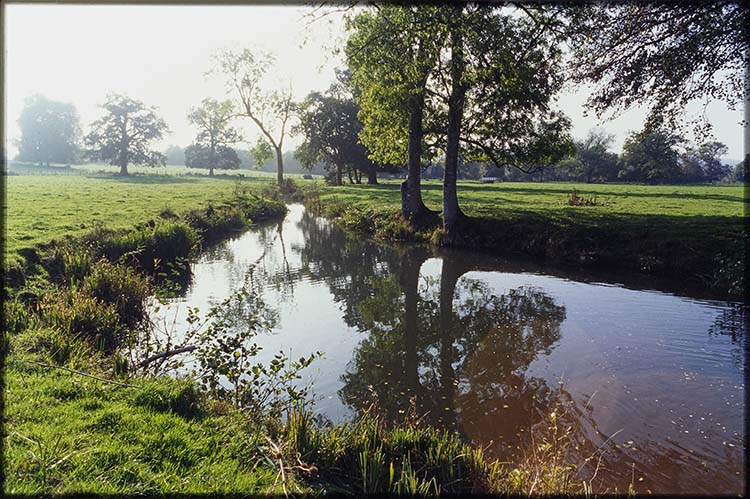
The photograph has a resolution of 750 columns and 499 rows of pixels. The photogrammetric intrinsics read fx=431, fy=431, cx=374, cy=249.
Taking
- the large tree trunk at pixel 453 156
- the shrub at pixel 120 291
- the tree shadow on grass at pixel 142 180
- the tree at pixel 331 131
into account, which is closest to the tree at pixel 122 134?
the tree shadow on grass at pixel 142 180

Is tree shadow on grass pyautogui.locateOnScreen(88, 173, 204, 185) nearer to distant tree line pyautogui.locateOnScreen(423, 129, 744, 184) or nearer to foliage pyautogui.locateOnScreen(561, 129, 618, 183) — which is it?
distant tree line pyautogui.locateOnScreen(423, 129, 744, 184)

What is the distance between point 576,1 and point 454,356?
10.7 m

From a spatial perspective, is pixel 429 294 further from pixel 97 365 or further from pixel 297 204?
pixel 297 204

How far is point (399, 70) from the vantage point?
1647 cm

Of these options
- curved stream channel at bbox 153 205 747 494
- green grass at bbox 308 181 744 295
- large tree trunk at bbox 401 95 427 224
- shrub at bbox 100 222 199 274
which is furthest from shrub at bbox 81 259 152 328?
large tree trunk at bbox 401 95 427 224

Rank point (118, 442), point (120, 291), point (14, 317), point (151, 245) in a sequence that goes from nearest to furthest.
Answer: point (118, 442)
point (14, 317)
point (120, 291)
point (151, 245)

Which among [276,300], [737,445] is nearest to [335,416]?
[737,445]

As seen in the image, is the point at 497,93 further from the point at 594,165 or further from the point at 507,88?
the point at 594,165

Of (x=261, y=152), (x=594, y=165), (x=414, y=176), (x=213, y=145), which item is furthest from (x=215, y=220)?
(x=594, y=165)

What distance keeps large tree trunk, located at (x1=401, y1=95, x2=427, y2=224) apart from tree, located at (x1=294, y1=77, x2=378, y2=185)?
102 ft

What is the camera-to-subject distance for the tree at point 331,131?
51094mm

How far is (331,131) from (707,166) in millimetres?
79768

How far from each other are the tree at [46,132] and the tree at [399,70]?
77.4 meters

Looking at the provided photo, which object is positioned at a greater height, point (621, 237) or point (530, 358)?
point (621, 237)
